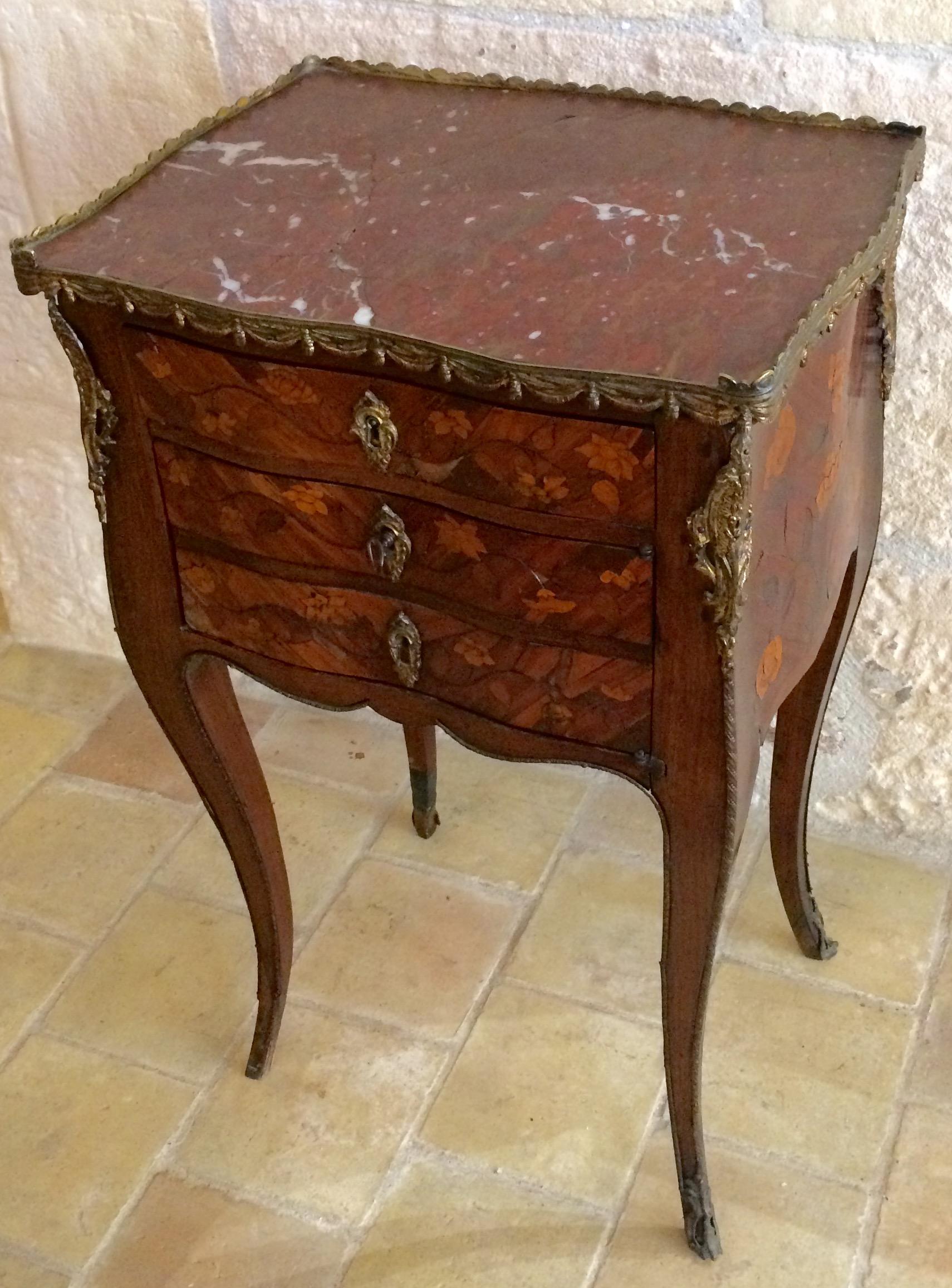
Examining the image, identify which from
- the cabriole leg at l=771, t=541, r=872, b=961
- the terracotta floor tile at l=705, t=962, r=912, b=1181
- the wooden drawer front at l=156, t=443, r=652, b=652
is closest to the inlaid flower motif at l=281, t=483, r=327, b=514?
the wooden drawer front at l=156, t=443, r=652, b=652

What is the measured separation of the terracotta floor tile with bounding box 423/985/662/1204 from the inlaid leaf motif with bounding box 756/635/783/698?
0.61m

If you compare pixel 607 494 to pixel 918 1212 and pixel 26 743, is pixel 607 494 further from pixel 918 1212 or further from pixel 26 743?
pixel 26 743

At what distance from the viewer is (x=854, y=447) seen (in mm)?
→ 1290

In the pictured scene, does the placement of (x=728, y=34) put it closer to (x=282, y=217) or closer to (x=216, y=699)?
(x=282, y=217)

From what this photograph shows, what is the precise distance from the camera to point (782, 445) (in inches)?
41.0

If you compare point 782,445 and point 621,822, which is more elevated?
point 782,445

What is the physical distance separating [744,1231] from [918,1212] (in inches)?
6.9

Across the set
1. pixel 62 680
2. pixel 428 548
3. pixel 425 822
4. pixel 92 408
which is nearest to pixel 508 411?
pixel 428 548

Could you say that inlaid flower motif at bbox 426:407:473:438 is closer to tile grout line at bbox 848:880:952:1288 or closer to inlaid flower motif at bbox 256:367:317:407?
inlaid flower motif at bbox 256:367:317:407

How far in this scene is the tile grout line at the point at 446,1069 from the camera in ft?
4.79

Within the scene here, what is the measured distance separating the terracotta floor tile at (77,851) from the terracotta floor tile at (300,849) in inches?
1.9

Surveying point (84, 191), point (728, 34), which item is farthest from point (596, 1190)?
point (84, 191)

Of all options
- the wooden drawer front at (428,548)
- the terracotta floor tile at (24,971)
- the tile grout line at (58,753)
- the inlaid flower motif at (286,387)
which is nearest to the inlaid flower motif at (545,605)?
the wooden drawer front at (428,548)

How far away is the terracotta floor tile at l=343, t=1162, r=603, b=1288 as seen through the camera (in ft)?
4.64
